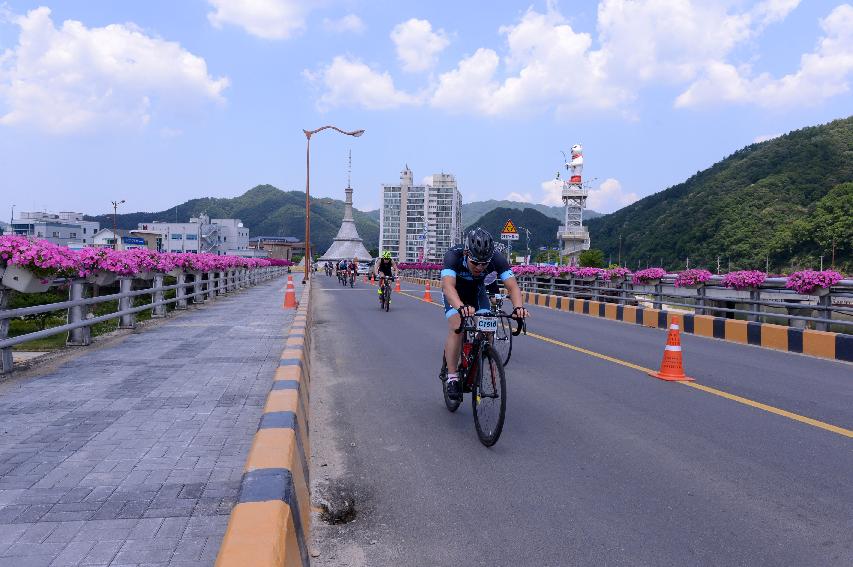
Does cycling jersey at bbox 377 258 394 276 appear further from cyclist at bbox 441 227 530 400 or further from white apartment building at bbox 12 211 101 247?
white apartment building at bbox 12 211 101 247

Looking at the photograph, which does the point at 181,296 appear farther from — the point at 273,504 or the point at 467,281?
the point at 273,504

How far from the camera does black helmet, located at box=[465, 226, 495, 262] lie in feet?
18.5

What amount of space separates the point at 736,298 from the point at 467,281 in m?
9.92

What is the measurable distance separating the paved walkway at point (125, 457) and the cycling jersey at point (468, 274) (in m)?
2.11

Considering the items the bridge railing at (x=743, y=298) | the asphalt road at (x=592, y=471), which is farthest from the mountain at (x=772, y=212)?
the asphalt road at (x=592, y=471)

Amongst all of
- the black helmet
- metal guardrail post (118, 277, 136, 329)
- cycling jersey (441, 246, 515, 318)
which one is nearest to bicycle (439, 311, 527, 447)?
cycling jersey (441, 246, 515, 318)

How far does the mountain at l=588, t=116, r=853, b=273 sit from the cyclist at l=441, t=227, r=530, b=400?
84.2 meters

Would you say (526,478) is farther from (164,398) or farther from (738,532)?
(164,398)

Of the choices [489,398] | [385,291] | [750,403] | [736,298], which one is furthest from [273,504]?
[385,291]

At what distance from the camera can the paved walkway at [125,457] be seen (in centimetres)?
302

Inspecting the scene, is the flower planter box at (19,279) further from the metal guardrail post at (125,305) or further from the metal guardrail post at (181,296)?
the metal guardrail post at (181,296)

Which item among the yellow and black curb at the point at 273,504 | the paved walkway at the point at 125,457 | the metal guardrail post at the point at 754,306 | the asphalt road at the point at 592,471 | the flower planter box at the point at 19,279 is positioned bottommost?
the asphalt road at the point at 592,471

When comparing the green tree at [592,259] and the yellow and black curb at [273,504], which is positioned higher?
the green tree at [592,259]

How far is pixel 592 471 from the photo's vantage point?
14.9 ft
